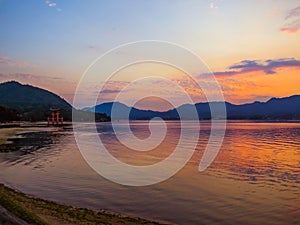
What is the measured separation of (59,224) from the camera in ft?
44.2

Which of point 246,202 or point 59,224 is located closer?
point 59,224

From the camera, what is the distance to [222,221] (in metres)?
16.2

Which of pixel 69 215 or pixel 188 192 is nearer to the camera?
pixel 69 215

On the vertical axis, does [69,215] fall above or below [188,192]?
above

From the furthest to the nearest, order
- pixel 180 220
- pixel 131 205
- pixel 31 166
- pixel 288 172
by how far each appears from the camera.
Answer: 1. pixel 31 166
2. pixel 288 172
3. pixel 131 205
4. pixel 180 220

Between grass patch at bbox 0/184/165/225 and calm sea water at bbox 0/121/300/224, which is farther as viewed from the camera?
calm sea water at bbox 0/121/300/224

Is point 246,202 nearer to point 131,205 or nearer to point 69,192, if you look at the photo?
point 131,205

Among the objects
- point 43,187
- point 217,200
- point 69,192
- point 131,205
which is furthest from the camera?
point 43,187

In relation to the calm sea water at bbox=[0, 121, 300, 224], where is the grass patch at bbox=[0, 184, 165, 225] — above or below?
above

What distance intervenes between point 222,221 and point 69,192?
11.2 meters

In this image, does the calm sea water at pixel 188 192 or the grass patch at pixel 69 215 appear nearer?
the grass patch at pixel 69 215

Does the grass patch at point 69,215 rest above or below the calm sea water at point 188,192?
above

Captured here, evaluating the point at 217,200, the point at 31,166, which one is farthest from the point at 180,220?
the point at 31,166

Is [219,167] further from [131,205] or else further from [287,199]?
[131,205]
